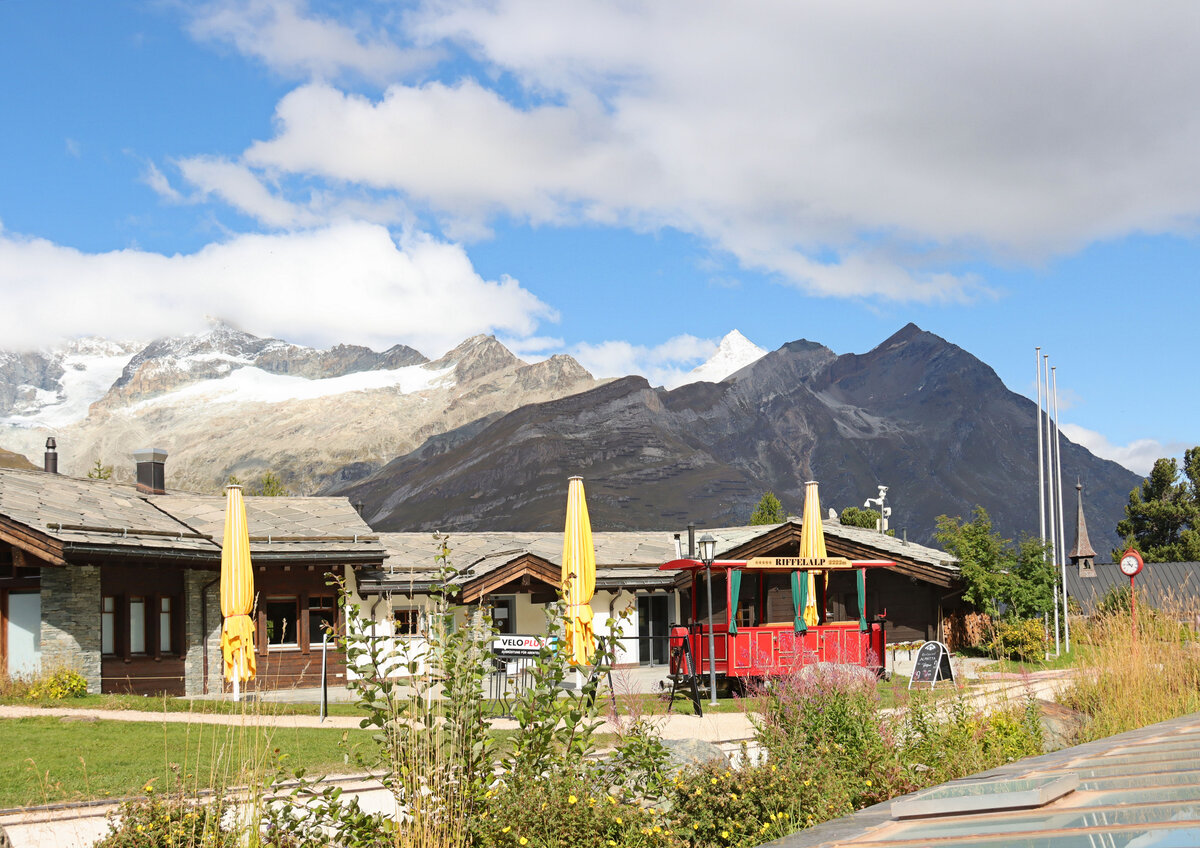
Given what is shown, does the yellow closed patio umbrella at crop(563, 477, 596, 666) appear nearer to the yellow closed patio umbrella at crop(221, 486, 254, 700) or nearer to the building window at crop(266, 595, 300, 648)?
the yellow closed patio umbrella at crop(221, 486, 254, 700)

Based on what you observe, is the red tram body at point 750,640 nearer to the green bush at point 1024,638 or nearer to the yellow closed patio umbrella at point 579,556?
the yellow closed patio umbrella at point 579,556

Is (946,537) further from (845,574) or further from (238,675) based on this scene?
(238,675)

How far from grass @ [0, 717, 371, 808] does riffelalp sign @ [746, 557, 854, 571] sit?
8.43m

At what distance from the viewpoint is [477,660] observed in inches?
257

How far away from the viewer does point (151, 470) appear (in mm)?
29406

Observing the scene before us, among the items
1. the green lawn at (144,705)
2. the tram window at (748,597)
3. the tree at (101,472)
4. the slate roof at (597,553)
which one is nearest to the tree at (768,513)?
the slate roof at (597,553)

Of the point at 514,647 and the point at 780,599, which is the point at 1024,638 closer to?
the point at 780,599

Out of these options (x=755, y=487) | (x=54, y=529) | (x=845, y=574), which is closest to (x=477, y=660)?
(x=54, y=529)

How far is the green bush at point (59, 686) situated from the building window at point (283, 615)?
5085mm

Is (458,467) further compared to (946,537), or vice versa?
(458,467)

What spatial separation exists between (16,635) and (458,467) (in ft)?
522

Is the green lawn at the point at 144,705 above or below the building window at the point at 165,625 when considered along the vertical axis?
below

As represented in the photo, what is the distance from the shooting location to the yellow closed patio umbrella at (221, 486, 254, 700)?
56.7ft

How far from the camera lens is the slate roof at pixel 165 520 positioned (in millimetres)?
19987
